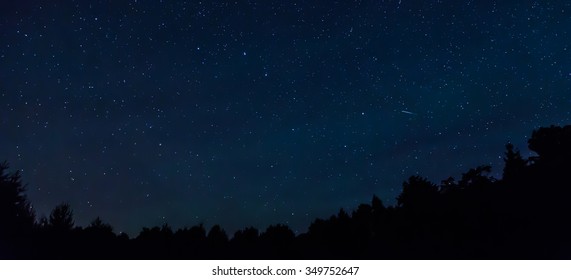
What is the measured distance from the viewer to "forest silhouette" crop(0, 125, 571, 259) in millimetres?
5258

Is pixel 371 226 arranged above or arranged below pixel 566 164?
below

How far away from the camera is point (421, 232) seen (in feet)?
26.1

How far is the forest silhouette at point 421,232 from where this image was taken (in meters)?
5.26

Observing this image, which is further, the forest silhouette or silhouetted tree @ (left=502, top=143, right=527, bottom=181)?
silhouetted tree @ (left=502, top=143, right=527, bottom=181)

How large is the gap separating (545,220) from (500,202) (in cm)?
110

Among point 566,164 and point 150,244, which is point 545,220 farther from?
point 150,244

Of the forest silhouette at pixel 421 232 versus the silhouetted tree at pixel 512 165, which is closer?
the forest silhouette at pixel 421 232
